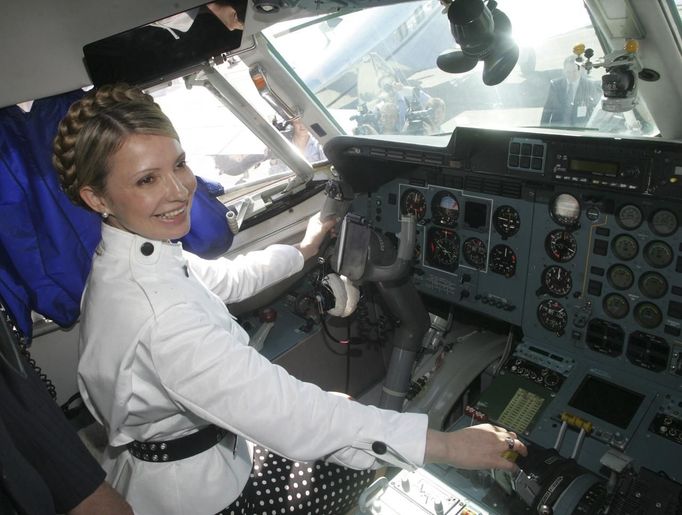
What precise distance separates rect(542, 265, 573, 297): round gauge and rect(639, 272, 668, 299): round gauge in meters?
0.29

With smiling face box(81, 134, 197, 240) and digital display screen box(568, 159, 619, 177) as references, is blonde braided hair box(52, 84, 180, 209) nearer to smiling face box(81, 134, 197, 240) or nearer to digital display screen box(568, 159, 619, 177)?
smiling face box(81, 134, 197, 240)

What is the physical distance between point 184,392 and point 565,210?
5.90 feet

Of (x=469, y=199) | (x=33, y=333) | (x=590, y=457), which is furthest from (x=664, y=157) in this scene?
(x=33, y=333)

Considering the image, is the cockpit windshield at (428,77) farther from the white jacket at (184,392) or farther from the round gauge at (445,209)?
the white jacket at (184,392)

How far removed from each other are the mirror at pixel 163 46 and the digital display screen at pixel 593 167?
4.33 ft

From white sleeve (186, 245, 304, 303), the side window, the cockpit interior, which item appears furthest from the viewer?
the side window

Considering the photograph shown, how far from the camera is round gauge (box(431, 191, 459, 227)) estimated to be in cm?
267

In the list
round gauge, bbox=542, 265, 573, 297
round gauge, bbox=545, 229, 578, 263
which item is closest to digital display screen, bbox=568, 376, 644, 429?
round gauge, bbox=542, 265, 573, 297

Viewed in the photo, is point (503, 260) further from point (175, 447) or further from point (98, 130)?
point (98, 130)

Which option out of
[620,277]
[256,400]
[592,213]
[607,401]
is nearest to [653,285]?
[620,277]

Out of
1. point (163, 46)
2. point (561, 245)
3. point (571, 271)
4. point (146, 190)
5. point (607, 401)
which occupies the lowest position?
point (607, 401)

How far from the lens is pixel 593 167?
6.57ft

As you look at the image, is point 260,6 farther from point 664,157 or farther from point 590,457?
point 590,457

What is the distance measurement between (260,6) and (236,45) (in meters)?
0.39
